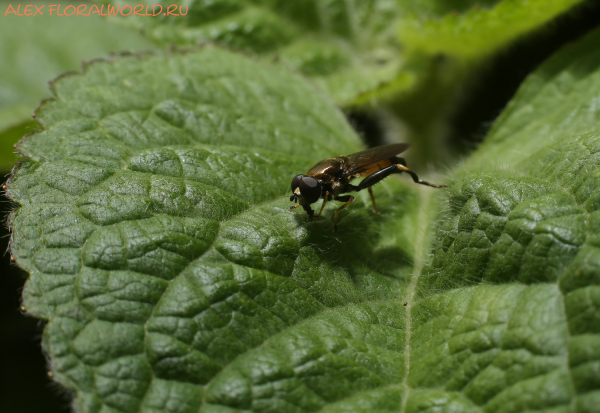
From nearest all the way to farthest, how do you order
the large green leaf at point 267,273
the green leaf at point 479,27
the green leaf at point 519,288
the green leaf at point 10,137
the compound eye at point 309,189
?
the green leaf at point 519,288 → the large green leaf at point 267,273 → the compound eye at point 309,189 → the green leaf at point 479,27 → the green leaf at point 10,137

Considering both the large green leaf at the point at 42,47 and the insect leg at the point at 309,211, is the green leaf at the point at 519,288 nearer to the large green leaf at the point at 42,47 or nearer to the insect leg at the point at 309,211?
the insect leg at the point at 309,211

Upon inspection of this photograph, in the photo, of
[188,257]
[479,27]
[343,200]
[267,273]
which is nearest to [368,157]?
[343,200]

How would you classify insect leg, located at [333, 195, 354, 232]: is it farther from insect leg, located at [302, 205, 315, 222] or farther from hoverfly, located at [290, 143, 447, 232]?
insect leg, located at [302, 205, 315, 222]

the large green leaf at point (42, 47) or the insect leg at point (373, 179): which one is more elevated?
the large green leaf at point (42, 47)

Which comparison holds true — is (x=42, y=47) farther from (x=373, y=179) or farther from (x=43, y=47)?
(x=373, y=179)

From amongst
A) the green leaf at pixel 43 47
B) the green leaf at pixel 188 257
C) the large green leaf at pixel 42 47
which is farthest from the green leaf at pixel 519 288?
the green leaf at pixel 43 47

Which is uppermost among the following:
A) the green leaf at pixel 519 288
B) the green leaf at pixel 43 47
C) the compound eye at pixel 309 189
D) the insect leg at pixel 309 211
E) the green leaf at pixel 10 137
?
the green leaf at pixel 43 47

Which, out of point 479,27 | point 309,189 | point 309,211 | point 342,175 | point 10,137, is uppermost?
point 479,27
